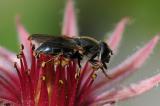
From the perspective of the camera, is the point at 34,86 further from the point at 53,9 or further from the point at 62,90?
the point at 53,9

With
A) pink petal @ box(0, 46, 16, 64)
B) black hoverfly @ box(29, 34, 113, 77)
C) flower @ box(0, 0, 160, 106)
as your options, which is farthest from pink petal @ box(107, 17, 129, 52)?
pink petal @ box(0, 46, 16, 64)

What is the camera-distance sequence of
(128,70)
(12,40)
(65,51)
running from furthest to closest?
(12,40)
(128,70)
(65,51)

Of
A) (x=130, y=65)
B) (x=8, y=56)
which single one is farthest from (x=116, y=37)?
(x=8, y=56)

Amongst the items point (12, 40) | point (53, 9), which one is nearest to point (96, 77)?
point (12, 40)

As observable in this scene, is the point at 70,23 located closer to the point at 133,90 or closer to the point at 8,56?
the point at 8,56

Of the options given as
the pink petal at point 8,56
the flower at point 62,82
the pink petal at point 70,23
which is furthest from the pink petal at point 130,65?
the pink petal at point 8,56

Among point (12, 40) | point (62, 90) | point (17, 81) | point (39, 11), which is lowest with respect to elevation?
point (62, 90)

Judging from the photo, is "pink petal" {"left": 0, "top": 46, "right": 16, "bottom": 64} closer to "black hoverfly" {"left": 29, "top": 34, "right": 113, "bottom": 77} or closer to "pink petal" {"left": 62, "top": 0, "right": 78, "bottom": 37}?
"pink petal" {"left": 62, "top": 0, "right": 78, "bottom": 37}
